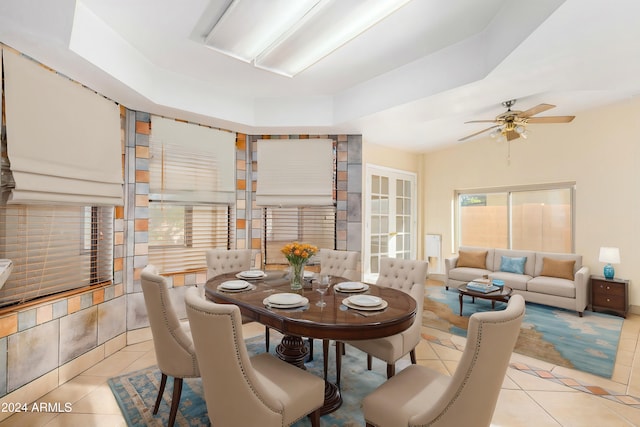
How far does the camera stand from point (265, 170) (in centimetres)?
411

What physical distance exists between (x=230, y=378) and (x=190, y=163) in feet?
9.51

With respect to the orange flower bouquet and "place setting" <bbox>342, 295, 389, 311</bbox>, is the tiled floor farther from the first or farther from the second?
the orange flower bouquet

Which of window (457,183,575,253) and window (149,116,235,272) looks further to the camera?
window (457,183,575,253)

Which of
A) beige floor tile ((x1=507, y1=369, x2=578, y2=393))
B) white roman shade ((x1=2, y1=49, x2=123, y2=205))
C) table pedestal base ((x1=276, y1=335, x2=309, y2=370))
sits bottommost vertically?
beige floor tile ((x1=507, y1=369, x2=578, y2=393))

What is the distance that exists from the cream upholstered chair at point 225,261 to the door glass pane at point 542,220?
494cm

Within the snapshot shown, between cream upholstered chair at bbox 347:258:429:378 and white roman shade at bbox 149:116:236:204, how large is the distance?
2274 millimetres

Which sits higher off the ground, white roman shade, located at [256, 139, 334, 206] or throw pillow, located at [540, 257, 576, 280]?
white roman shade, located at [256, 139, 334, 206]

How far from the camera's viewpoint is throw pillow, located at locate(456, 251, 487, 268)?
5430 millimetres

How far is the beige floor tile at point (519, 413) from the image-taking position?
2.01 meters

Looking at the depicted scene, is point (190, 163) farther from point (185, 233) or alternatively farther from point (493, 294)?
point (493, 294)

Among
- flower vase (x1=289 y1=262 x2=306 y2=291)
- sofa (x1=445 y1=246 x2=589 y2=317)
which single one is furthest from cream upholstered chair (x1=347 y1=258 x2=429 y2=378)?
sofa (x1=445 y1=246 x2=589 y2=317)

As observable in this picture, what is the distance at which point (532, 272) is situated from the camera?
4977mm

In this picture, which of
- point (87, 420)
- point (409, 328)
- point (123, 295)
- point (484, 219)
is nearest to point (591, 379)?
point (409, 328)

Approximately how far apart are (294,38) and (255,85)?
1.17 metres
